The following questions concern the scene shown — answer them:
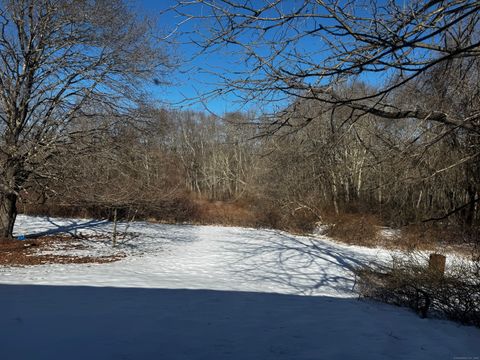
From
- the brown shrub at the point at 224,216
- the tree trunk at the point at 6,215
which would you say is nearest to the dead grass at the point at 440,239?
the brown shrub at the point at 224,216

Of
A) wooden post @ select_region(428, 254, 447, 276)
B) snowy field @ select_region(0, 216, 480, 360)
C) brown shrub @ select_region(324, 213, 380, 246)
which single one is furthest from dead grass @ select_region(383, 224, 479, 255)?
snowy field @ select_region(0, 216, 480, 360)

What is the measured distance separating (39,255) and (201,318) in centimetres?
668

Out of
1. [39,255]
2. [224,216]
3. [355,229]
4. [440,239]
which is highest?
[440,239]

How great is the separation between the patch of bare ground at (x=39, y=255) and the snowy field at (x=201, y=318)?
0.61 metres

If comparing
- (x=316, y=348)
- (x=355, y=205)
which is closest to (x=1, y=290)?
(x=316, y=348)

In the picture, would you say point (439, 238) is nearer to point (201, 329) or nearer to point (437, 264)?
point (437, 264)

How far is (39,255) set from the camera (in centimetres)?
956

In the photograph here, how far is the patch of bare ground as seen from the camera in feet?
28.7

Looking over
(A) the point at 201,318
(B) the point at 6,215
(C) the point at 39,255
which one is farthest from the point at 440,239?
(B) the point at 6,215

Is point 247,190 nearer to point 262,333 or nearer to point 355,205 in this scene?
point 355,205

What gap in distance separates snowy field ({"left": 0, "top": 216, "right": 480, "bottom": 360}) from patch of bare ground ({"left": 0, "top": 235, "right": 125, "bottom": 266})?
61 centimetres

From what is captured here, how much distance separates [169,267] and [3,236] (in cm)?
532

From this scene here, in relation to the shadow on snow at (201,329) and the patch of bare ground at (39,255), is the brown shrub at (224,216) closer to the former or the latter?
the patch of bare ground at (39,255)

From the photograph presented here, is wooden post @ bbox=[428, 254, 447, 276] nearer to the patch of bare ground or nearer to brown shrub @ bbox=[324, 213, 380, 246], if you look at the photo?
the patch of bare ground
